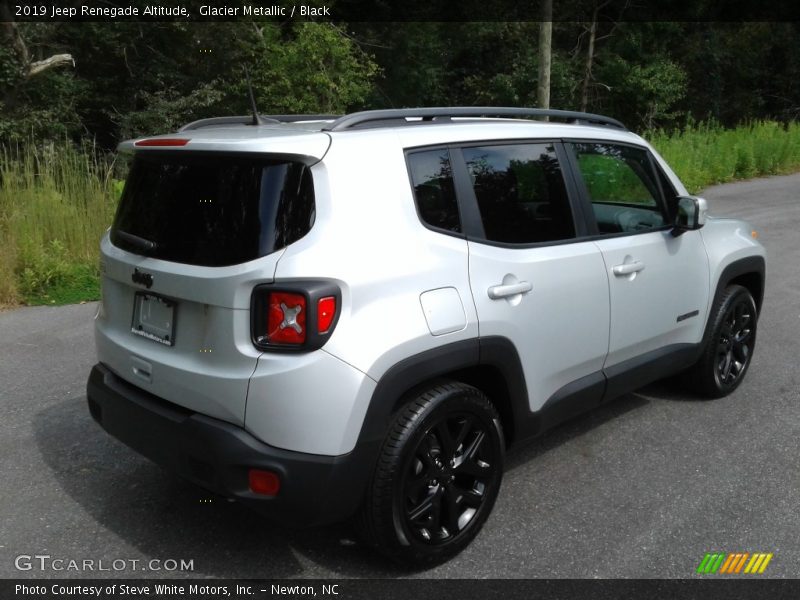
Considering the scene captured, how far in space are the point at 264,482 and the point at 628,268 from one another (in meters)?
2.23

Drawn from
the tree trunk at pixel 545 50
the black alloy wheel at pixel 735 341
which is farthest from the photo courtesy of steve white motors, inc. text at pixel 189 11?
the black alloy wheel at pixel 735 341

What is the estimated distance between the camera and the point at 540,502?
145 inches

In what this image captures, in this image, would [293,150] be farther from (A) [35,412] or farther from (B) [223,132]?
(A) [35,412]

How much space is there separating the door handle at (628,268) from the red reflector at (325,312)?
5.84 ft

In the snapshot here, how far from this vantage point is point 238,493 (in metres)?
2.75

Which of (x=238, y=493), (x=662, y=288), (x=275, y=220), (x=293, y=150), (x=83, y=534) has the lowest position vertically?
(x=83, y=534)

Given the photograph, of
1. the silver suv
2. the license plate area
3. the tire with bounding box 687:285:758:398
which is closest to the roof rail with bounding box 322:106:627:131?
the silver suv

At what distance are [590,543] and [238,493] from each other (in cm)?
158

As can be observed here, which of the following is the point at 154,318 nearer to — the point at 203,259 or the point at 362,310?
the point at 203,259

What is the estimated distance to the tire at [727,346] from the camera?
479 cm

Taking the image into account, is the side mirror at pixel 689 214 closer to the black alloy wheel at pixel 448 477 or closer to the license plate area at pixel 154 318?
the black alloy wheel at pixel 448 477

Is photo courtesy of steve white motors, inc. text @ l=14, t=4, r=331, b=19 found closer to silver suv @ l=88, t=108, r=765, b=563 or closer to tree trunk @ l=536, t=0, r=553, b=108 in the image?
tree trunk @ l=536, t=0, r=553, b=108

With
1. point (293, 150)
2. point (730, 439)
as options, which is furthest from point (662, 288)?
point (293, 150)

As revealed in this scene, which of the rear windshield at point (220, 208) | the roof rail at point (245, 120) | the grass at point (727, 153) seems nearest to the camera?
the rear windshield at point (220, 208)
